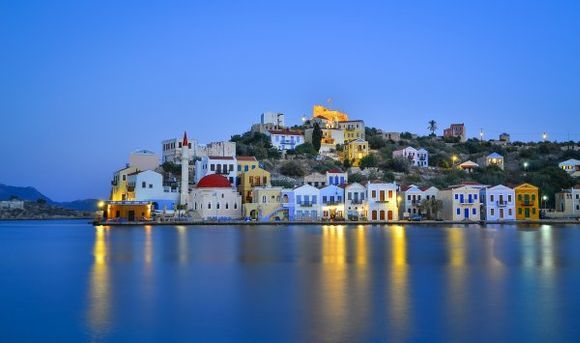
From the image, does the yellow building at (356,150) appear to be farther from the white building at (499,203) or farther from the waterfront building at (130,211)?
the waterfront building at (130,211)

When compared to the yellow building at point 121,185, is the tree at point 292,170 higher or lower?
higher

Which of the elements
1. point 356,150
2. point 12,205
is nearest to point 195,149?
point 356,150

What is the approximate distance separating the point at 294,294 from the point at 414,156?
73.5 meters

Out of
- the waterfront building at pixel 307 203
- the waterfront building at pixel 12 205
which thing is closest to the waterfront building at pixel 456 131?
the waterfront building at pixel 307 203

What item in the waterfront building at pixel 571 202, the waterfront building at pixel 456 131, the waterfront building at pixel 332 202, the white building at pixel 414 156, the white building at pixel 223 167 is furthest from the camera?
the waterfront building at pixel 456 131

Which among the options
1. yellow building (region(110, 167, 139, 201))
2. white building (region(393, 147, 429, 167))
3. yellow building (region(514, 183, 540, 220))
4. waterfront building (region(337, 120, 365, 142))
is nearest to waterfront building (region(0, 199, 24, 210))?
yellow building (region(110, 167, 139, 201))

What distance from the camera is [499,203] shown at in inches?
2450

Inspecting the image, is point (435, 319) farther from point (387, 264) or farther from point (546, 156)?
point (546, 156)

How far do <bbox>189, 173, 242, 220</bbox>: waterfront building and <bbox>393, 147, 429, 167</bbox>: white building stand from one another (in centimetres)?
3323

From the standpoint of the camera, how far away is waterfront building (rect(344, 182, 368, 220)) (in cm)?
6162

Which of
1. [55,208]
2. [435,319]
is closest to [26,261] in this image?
[435,319]

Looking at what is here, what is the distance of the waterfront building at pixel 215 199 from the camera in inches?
2419

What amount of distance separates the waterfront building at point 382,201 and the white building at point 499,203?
9.14 m

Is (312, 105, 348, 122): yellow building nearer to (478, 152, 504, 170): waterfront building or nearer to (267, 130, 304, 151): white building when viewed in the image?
(267, 130, 304, 151): white building
